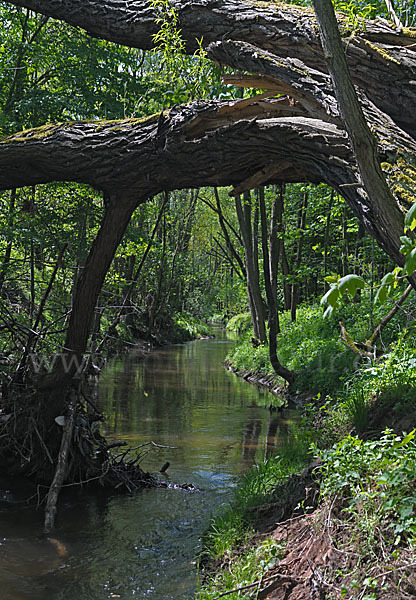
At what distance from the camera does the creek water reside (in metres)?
4.86

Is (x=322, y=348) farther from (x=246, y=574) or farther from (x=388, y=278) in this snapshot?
(x=388, y=278)

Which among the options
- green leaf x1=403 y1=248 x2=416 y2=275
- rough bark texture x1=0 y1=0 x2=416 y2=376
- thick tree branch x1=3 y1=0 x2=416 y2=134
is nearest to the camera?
green leaf x1=403 y1=248 x2=416 y2=275

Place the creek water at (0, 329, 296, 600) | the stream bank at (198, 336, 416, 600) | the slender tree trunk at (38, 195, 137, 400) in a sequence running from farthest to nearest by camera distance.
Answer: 1. the slender tree trunk at (38, 195, 137, 400)
2. the creek water at (0, 329, 296, 600)
3. the stream bank at (198, 336, 416, 600)

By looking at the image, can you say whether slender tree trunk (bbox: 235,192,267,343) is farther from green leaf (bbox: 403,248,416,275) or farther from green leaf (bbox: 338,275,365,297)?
green leaf (bbox: 403,248,416,275)

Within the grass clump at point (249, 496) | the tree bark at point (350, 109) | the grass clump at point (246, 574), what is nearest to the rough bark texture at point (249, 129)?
the tree bark at point (350, 109)

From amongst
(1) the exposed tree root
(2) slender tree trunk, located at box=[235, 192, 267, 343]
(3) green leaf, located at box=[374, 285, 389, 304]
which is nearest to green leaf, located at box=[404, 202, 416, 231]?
(3) green leaf, located at box=[374, 285, 389, 304]

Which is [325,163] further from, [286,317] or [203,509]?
[286,317]

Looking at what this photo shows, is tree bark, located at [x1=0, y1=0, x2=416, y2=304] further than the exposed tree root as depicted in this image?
No

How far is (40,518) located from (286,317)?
14.6 metres

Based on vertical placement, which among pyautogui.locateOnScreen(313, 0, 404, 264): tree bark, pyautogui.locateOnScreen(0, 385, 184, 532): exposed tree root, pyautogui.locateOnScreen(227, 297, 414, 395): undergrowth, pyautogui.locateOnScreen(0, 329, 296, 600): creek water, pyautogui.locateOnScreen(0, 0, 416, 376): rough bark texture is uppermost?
pyautogui.locateOnScreen(0, 0, 416, 376): rough bark texture

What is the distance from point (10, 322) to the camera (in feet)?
26.8

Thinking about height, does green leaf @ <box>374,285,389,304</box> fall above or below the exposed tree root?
above

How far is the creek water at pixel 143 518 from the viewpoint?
15.9 ft

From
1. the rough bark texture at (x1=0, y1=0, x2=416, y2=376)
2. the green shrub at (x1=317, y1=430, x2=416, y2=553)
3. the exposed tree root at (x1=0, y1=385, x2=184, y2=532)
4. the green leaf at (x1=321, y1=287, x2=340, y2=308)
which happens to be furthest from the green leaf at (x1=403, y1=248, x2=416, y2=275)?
the exposed tree root at (x1=0, y1=385, x2=184, y2=532)
